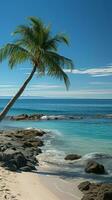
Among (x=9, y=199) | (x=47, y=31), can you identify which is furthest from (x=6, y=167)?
(x=47, y=31)

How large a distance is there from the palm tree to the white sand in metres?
3.43

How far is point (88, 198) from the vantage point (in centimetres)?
1296

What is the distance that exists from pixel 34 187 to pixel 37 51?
20.8 ft

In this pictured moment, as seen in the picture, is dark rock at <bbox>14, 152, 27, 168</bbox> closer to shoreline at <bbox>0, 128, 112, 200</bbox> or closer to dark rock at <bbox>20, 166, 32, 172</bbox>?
shoreline at <bbox>0, 128, 112, 200</bbox>

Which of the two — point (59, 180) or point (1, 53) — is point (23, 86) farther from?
point (59, 180)

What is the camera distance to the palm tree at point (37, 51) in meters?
17.6

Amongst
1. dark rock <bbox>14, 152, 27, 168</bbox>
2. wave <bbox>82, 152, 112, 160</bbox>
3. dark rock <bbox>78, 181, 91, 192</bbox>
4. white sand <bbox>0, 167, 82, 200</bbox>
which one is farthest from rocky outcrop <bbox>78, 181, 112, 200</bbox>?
wave <bbox>82, 152, 112, 160</bbox>

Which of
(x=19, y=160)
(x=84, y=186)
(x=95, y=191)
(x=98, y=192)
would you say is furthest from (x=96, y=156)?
(x=98, y=192)

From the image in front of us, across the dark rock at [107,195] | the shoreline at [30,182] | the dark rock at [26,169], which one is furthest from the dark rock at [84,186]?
the dark rock at [26,169]

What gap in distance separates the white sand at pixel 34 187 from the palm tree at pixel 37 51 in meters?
3.43

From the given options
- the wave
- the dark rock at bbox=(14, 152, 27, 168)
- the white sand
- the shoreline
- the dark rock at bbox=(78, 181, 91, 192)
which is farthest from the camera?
the wave

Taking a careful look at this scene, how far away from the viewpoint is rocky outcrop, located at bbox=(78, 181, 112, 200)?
12.8m

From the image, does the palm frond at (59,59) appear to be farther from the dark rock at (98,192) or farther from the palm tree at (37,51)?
the dark rock at (98,192)

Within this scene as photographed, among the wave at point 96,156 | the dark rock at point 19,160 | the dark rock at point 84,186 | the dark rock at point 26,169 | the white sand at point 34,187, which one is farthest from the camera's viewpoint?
the wave at point 96,156
